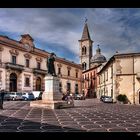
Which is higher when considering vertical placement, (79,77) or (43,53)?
(43,53)

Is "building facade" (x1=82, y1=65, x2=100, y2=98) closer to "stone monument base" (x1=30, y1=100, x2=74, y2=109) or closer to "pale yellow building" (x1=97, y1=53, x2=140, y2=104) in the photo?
"pale yellow building" (x1=97, y1=53, x2=140, y2=104)

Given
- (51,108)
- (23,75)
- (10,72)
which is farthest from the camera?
(23,75)

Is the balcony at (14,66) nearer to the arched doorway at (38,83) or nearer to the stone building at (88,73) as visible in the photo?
the arched doorway at (38,83)

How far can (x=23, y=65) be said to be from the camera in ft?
131

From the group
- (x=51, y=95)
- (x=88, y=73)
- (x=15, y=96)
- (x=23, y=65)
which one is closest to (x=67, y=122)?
(x=51, y=95)

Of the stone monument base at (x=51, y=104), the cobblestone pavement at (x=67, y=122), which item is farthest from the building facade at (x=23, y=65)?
the cobblestone pavement at (x=67, y=122)

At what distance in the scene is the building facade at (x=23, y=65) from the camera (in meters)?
36.3

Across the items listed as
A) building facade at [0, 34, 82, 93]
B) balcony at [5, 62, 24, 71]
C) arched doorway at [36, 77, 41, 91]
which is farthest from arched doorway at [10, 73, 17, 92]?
arched doorway at [36, 77, 41, 91]

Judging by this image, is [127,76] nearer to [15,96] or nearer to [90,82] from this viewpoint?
[15,96]

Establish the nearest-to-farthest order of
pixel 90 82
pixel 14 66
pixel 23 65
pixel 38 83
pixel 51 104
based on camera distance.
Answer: pixel 51 104 < pixel 14 66 < pixel 23 65 < pixel 38 83 < pixel 90 82
